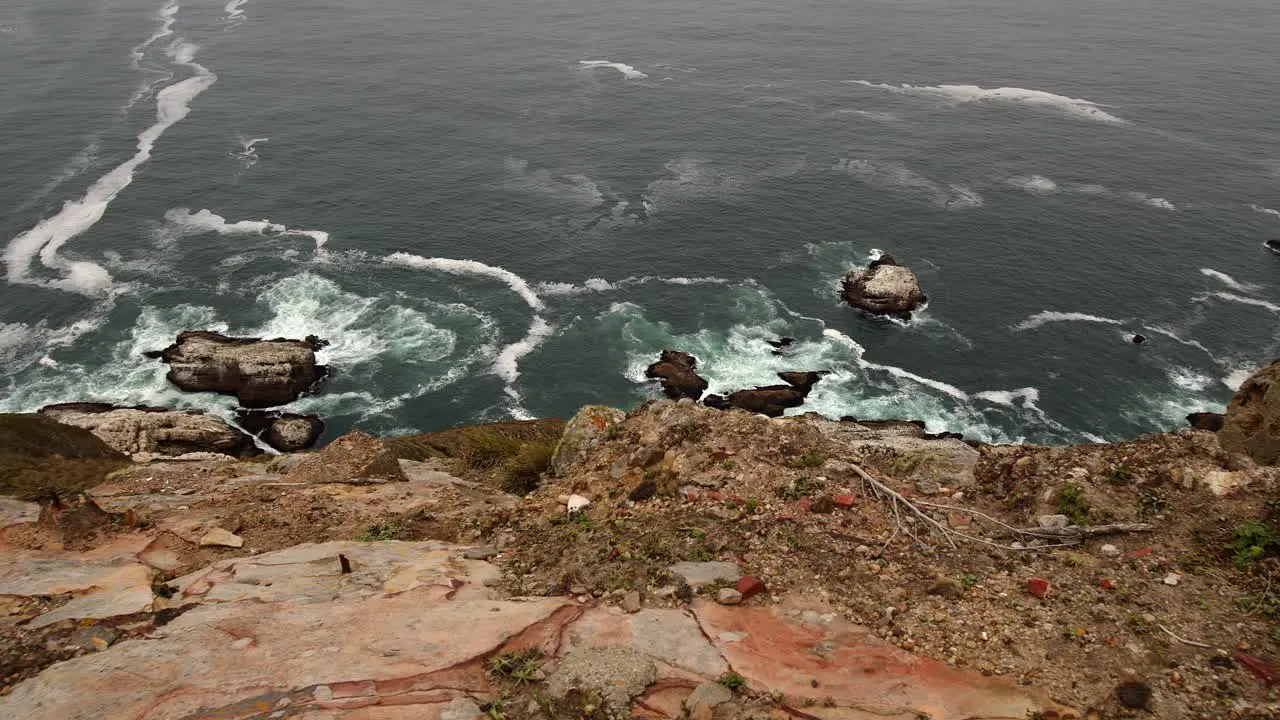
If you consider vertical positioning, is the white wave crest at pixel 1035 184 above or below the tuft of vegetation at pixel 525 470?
below

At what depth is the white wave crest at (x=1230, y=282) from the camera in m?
80.1

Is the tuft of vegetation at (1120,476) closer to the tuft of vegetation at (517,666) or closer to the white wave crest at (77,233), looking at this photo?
the tuft of vegetation at (517,666)

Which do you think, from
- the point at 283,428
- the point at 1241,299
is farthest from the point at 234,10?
the point at 1241,299

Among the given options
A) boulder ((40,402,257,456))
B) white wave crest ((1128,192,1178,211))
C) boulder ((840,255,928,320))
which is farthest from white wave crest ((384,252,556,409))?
white wave crest ((1128,192,1178,211))

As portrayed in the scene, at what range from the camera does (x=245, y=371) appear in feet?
215

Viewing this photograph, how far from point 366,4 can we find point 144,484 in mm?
204069

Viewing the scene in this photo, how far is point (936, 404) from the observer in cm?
6625

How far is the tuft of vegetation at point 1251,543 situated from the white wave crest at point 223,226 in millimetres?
84761

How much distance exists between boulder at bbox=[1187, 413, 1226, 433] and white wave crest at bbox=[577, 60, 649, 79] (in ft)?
349

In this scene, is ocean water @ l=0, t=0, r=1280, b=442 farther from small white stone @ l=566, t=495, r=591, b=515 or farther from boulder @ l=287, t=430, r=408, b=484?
small white stone @ l=566, t=495, r=591, b=515

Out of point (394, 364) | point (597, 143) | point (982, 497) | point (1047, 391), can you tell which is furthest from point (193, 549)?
point (597, 143)

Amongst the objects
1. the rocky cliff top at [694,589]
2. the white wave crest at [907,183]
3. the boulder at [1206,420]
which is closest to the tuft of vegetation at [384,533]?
the rocky cliff top at [694,589]

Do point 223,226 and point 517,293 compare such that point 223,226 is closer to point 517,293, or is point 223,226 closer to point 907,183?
point 517,293

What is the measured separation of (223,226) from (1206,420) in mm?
95572
